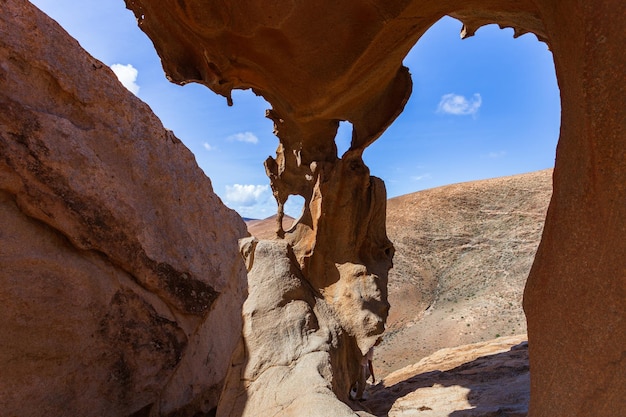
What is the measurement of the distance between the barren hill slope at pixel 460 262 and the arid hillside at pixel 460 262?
3 centimetres

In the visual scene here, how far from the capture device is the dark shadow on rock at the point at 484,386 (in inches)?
168

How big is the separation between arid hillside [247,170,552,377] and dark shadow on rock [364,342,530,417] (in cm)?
496

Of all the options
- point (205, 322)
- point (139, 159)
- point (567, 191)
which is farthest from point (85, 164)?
point (567, 191)

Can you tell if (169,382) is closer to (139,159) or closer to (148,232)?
(148,232)

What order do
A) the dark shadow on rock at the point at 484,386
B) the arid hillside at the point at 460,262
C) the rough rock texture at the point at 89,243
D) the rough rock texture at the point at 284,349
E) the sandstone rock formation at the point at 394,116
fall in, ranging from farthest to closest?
the arid hillside at the point at 460,262, the dark shadow on rock at the point at 484,386, the rough rock texture at the point at 284,349, the rough rock texture at the point at 89,243, the sandstone rock formation at the point at 394,116

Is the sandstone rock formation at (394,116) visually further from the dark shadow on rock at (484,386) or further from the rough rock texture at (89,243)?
the rough rock texture at (89,243)

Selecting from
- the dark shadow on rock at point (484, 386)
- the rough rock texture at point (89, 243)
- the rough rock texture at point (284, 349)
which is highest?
the rough rock texture at point (89, 243)

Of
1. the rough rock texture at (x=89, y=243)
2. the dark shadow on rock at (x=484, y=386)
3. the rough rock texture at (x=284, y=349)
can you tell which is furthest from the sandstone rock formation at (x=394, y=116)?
the rough rock texture at (x=89, y=243)

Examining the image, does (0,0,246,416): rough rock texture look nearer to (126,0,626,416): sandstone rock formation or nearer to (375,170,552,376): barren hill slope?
(126,0,626,416): sandstone rock formation

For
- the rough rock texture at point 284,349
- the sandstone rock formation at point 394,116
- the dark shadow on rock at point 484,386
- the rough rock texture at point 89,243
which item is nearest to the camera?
the sandstone rock formation at point 394,116

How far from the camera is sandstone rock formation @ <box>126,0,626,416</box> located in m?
1.86

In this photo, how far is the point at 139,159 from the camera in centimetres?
322

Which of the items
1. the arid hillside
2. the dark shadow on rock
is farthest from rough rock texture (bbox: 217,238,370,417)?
the arid hillside

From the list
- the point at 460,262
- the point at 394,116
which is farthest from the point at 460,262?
the point at 394,116
